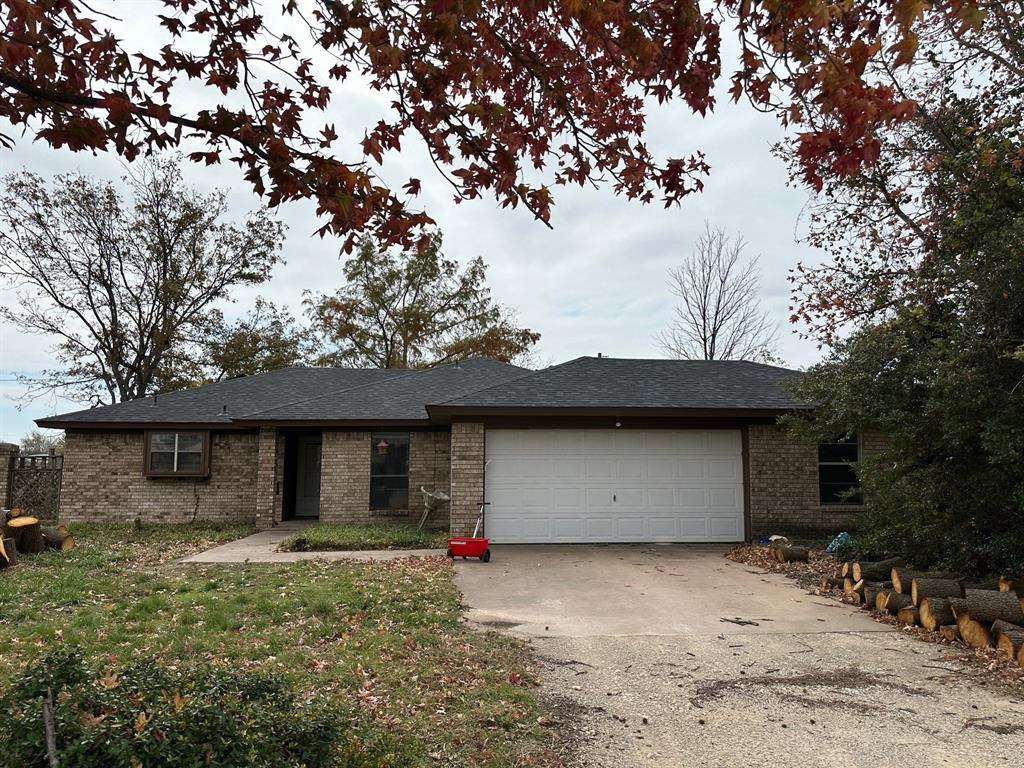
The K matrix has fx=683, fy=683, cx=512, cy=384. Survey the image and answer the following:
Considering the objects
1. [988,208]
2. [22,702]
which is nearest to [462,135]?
[22,702]

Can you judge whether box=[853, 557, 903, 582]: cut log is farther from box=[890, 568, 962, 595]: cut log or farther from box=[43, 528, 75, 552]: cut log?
box=[43, 528, 75, 552]: cut log

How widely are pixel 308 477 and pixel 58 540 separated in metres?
6.21

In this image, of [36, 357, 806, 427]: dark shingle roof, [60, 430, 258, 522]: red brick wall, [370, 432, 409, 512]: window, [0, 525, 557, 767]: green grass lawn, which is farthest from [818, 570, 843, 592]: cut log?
[60, 430, 258, 522]: red brick wall

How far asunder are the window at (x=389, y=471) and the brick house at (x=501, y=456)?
0.10 ft

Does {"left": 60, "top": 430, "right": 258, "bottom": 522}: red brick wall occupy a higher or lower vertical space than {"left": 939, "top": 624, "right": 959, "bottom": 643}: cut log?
higher

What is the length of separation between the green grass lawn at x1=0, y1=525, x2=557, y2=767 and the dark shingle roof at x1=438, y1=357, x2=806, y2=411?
391 centimetres

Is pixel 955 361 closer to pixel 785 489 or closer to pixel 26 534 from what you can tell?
pixel 785 489

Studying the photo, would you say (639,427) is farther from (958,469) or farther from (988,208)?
(988,208)

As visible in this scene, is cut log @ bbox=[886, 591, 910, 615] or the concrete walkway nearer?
cut log @ bbox=[886, 591, 910, 615]

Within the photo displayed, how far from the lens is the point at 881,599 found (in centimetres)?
711

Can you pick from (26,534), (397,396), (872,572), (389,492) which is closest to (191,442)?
(397,396)

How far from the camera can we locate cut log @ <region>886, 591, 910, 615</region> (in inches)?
269

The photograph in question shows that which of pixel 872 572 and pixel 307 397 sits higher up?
pixel 307 397

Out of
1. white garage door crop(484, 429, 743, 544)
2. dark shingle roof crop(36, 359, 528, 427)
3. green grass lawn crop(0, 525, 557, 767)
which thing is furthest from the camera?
dark shingle roof crop(36, 359, 528, 427)
